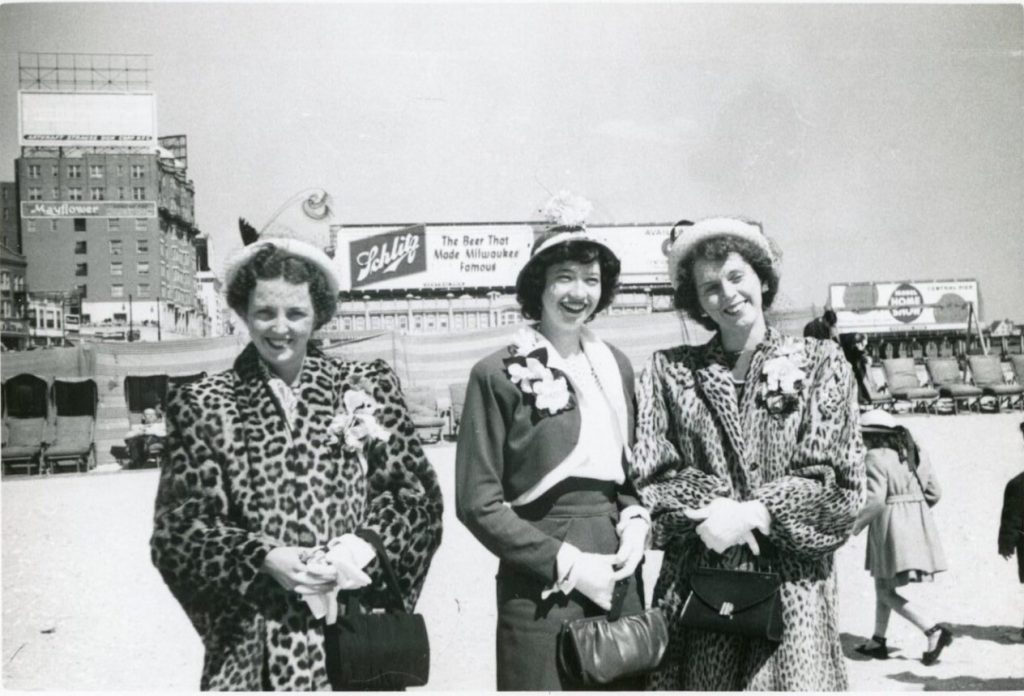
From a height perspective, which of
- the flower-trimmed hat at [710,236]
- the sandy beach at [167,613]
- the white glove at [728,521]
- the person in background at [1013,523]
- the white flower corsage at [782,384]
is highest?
the flower-trimmed hat at [710,236]

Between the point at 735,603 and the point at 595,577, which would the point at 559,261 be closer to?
the point at 595,577

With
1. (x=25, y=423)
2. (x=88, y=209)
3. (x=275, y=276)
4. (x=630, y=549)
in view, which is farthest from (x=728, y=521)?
(x=25, y=423)

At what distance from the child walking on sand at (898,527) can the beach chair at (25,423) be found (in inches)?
164

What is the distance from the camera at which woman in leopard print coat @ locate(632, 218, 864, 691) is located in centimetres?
289

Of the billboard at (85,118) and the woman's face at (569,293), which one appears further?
the billboard at (85,118)

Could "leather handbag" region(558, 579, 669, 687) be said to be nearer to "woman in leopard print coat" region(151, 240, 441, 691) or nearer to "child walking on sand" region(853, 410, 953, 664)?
"woman in leopard print coat" region(151, 240, 441, 691)

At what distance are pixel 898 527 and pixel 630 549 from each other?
201 centimetres

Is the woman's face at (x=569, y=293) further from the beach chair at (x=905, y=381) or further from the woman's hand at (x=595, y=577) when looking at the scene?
the beach chair at (x=905, y=381)

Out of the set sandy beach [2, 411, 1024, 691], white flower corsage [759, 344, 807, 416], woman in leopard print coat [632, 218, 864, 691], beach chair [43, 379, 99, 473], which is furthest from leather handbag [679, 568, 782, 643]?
beach chair [43, 379, 99, 473]

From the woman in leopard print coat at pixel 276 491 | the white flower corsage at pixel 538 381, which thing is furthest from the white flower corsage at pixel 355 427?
the white flower corsage at pixel 538 381

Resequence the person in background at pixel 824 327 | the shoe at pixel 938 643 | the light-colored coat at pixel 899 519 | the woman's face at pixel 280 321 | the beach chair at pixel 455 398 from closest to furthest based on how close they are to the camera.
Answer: the woman's face at pixel 280 321, the person in background at pixel 824 327, the shoe at pixel 938 643, the light-colored coat at pixel 899 519, the beach chair at pixel 455 398

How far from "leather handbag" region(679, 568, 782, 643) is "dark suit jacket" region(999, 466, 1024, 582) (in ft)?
5.88

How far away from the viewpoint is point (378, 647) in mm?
2887

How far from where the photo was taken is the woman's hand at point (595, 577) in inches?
111
